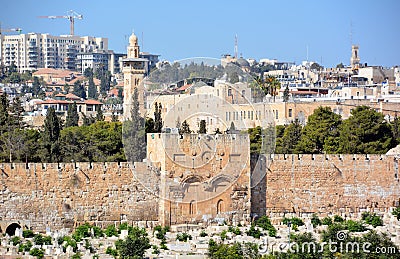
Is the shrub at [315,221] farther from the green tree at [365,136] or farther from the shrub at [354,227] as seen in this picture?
the green tree at [365,136]

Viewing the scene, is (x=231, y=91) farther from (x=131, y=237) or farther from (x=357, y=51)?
(x=357, y=51)

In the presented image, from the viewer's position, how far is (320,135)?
97.4 feet

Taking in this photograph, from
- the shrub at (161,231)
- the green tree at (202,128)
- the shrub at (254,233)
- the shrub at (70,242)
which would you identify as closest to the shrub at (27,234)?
the shrub at (70,242)

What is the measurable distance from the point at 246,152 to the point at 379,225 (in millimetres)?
3322

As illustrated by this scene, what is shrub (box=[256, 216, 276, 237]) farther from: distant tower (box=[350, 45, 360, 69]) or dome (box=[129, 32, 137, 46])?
distant tower (box=[350, 45, 360, 69])

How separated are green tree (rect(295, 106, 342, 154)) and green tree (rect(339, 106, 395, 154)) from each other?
1.57ft

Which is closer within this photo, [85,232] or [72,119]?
[85,232]

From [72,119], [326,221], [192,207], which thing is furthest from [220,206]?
[72,119]

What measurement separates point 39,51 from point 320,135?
3756 inches

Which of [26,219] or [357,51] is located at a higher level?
[357,51]

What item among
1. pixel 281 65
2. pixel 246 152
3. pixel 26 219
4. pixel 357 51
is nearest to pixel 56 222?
pixel 26 219

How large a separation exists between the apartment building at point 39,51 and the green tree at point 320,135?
292ft

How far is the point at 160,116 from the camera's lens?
22.9 metres

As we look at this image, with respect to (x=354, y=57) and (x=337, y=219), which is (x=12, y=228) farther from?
(x=354, y=57)
